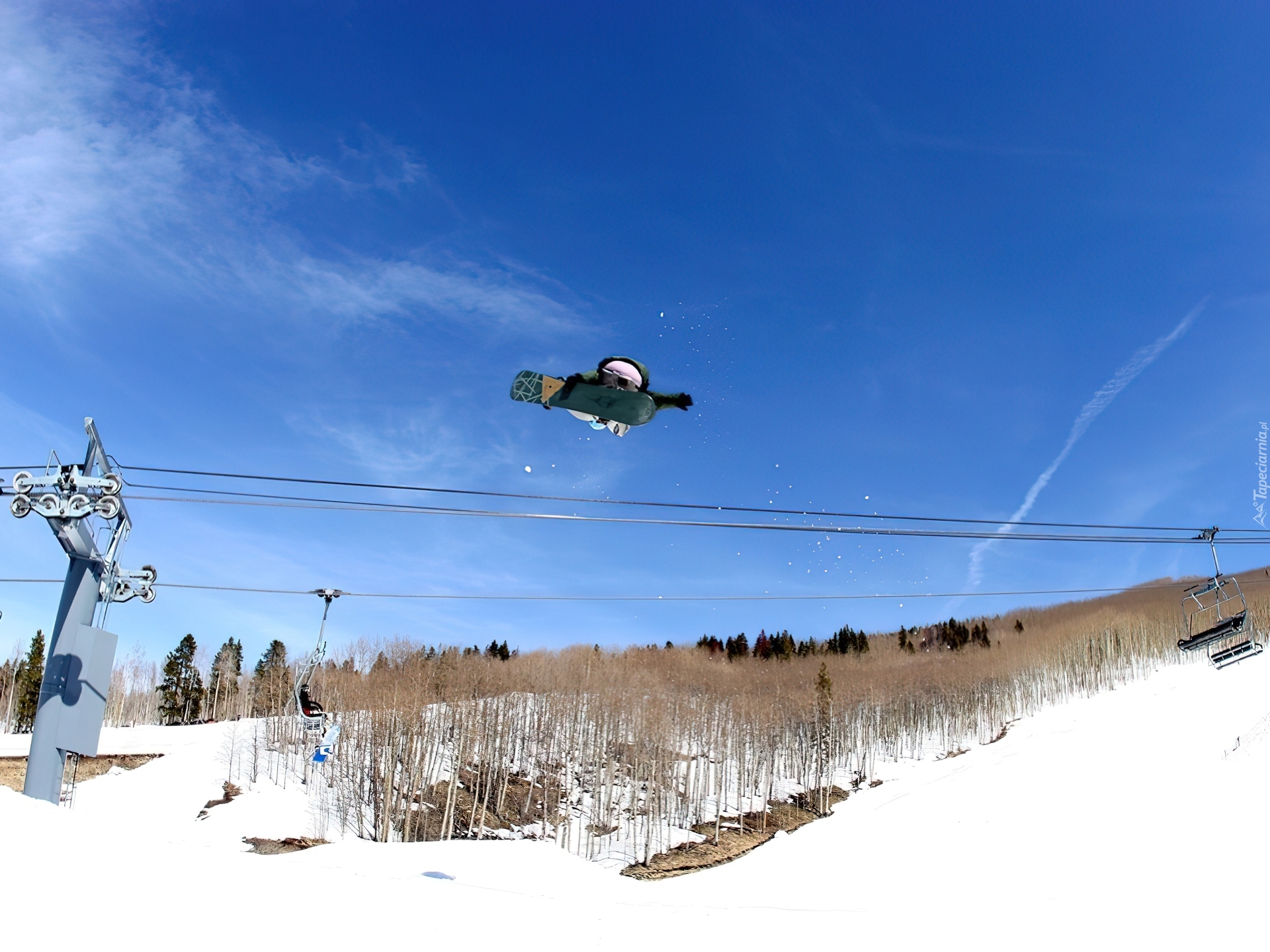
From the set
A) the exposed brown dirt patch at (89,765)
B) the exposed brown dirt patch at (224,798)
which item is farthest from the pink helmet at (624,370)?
the exposed brown dirt patch at (89,765)

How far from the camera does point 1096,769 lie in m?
23.5

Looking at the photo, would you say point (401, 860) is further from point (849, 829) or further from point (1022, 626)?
point (1022, 626)

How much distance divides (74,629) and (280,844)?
82.4 feet

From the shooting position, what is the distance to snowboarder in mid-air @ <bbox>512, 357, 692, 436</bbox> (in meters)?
7.50

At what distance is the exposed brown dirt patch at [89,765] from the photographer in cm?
3947

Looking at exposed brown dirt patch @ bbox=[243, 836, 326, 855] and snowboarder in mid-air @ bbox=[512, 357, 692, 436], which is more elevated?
snowboarder in mid-air @ bbox=[512, 357, 692, 436]

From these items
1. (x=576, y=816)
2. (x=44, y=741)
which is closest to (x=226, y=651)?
(x=576, y=816)

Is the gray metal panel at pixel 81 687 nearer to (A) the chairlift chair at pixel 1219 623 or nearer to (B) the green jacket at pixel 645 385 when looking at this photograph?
(B) the green jacket at pixel 645 385

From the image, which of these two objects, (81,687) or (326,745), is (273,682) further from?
(81,687)

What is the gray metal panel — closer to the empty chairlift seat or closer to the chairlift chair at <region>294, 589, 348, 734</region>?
the chairlift chair at <region>294, 589, 348, 734</region>

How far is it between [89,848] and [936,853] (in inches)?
778

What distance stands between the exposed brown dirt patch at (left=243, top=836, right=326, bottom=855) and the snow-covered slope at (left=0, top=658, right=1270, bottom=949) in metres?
0.80

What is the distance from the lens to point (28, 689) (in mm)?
60031

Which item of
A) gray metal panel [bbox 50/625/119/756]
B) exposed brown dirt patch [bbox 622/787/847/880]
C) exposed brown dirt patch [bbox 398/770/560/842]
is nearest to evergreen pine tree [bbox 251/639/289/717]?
exposed brown dirt patch [bbox 398/770/560/842]
